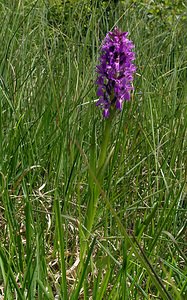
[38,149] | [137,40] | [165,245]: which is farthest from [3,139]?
[137,40]

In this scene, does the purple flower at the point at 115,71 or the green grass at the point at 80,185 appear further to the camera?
the green grass at the point at 80,185

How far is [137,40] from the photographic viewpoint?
2.75 m

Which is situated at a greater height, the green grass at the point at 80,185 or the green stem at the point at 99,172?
the green stem at the point at 99,172

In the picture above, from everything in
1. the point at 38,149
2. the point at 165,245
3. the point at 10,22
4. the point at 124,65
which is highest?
the point at 124,65

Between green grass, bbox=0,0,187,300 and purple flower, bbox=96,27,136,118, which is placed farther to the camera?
green grass, bbox=0,0,187,300

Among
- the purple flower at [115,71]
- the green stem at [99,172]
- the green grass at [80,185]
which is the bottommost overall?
the green grass at [80,185]

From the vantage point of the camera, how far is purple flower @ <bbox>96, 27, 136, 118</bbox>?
1.27 m

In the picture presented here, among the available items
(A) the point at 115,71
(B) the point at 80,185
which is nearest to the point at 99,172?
(A) the point at 115,71

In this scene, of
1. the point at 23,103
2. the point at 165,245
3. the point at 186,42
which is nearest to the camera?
the point at 165,245

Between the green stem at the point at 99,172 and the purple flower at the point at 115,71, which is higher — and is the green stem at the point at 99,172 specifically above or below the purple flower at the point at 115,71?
below

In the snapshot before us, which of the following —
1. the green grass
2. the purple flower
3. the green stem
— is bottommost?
the green grass

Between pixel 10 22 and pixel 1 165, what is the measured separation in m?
1.05

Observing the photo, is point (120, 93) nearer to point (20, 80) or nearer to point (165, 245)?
point (165, 245)

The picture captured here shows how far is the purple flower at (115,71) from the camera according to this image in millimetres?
1271
